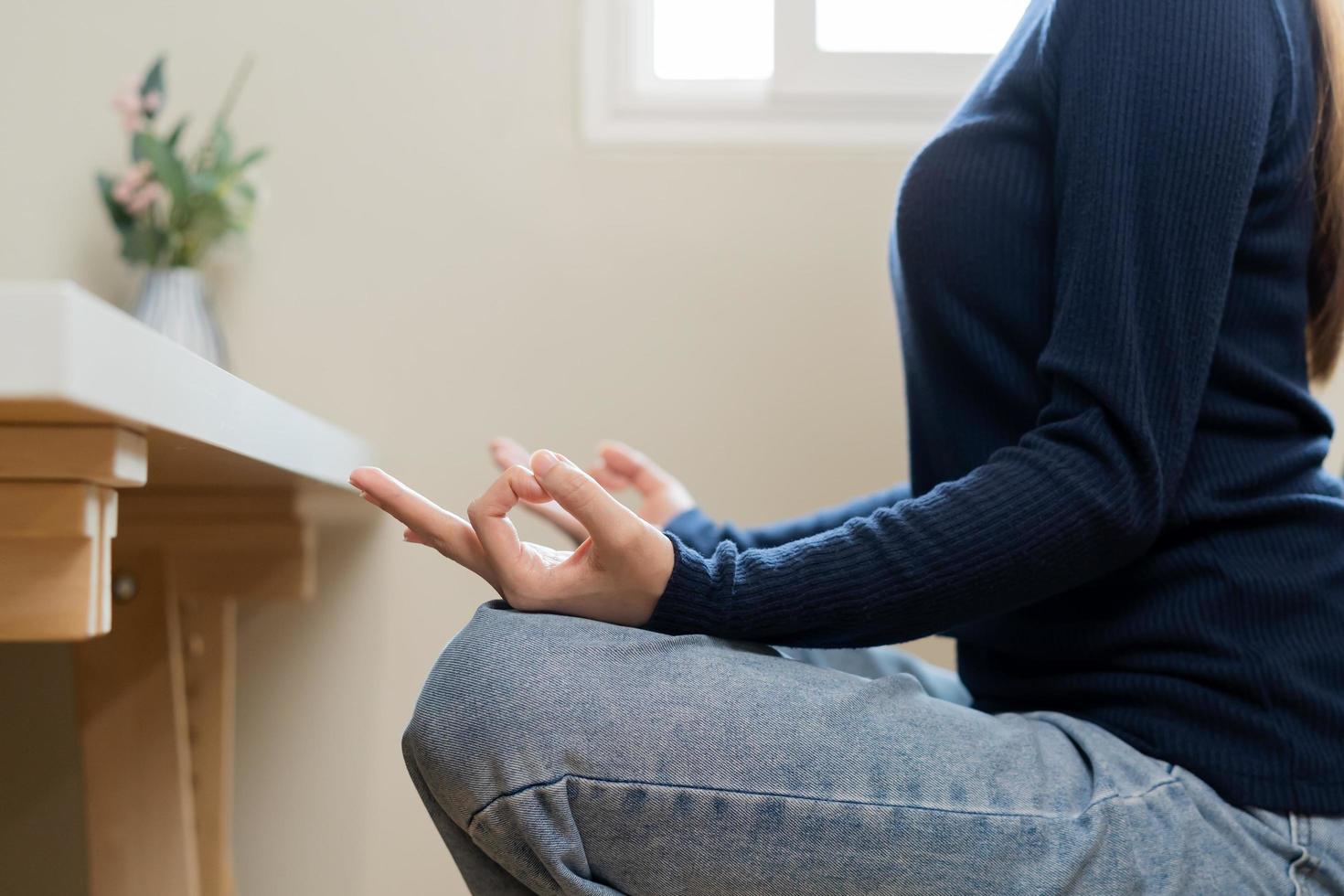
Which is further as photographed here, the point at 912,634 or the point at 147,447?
the point at 912,634

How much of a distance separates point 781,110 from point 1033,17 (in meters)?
0.61

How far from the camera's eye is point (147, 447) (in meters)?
0.52

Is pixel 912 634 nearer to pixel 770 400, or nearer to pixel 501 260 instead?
pixel 770 400

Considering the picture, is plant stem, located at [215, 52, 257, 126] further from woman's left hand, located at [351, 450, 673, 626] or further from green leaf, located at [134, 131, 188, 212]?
woman's left hand, located at [351, 450, 673, 626]

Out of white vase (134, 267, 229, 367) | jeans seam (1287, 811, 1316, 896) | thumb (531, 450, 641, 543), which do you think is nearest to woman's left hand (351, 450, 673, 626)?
thumb (531, 450, 641, 543)

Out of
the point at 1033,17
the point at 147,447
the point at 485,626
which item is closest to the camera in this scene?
the point at 147,447

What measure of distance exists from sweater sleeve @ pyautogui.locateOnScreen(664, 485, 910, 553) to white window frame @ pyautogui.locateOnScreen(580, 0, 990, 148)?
0.52 meters

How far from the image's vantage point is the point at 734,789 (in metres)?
0.57

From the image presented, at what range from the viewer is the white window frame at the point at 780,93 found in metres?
1.40

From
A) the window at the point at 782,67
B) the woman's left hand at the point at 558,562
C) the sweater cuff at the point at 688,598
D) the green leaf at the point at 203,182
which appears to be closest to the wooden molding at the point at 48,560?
the woman's left hand at the point at 558,562

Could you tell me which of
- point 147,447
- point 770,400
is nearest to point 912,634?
point 147,447

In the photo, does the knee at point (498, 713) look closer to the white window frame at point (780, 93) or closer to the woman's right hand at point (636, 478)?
the woman's right hand at point (636, 478)

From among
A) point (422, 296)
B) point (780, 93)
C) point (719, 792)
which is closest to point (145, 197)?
point (422, 296)

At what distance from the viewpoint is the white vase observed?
1263 millimetres
